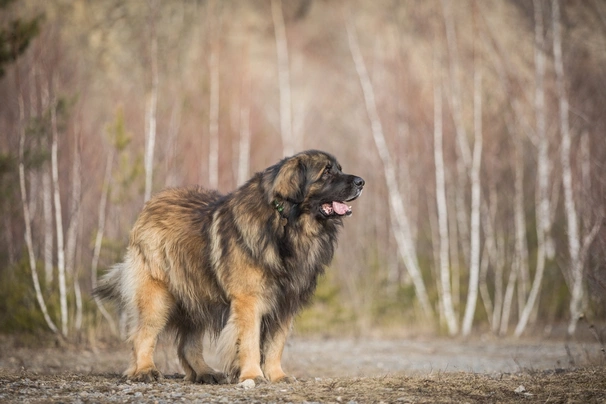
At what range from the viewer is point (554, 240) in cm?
1625

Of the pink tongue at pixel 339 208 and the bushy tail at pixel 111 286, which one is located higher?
the pink tongue at pixel 339 208

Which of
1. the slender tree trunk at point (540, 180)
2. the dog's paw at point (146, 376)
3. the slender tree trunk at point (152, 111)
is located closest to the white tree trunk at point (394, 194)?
the slender tree trunk at point (540, 180)

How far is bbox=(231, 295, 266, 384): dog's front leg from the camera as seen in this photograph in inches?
242

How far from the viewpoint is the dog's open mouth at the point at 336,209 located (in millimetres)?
6410

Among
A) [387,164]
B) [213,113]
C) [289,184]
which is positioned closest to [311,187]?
[289,184]

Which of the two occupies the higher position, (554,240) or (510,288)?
(554,240)

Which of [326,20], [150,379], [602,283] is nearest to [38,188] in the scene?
[150,379]

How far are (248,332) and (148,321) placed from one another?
1100 mm

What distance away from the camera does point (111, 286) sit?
7312 mm

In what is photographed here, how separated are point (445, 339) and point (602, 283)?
620cm

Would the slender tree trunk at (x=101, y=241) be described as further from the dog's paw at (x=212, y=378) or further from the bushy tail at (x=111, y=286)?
the dog's paw at (x=212, y=378)

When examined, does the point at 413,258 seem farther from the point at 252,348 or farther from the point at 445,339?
the point at 252,348

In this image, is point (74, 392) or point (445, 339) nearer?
point (74, 392)

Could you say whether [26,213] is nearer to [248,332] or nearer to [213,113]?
[248,332]
